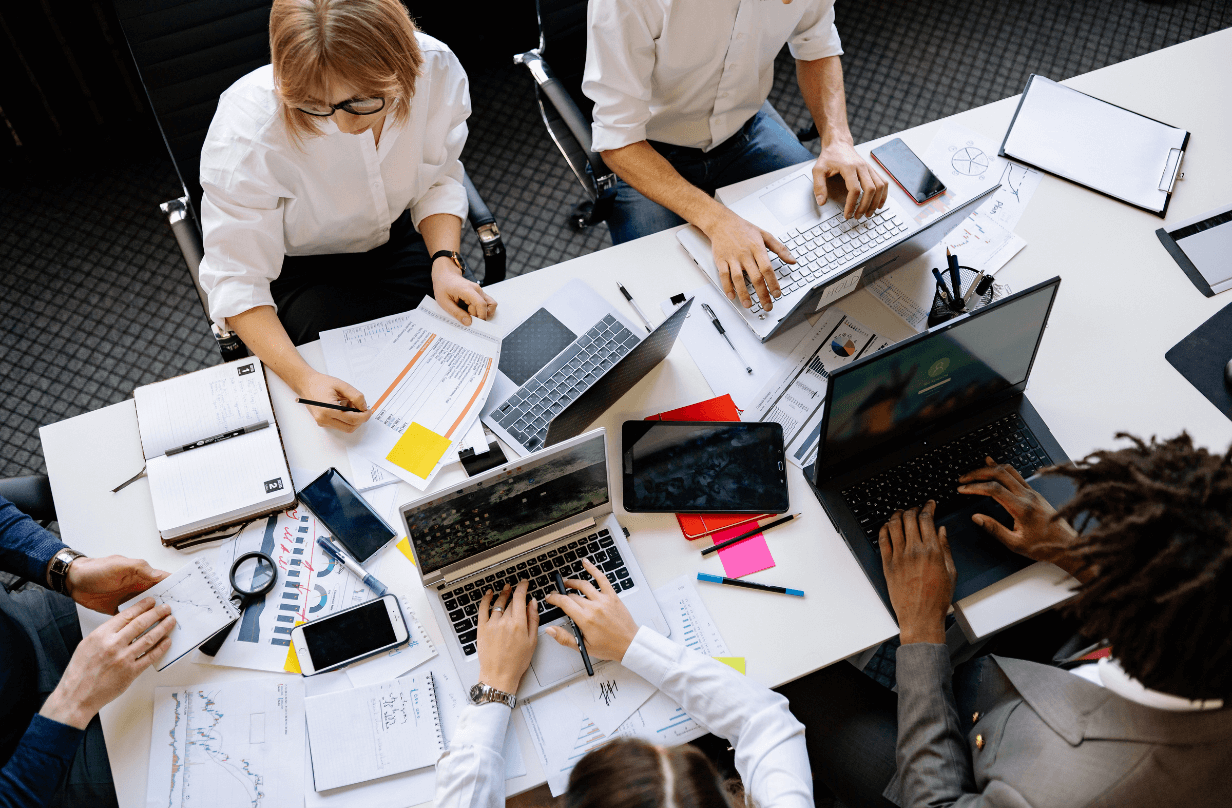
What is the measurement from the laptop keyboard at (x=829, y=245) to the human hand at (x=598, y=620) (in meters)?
0.64

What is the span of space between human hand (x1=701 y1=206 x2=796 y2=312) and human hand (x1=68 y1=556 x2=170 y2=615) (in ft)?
3.62

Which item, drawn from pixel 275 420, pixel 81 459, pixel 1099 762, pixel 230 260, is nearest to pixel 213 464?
pixel 275 420

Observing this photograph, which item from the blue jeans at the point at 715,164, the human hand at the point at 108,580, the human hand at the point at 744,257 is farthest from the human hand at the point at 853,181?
the human hand at the point at 108,580

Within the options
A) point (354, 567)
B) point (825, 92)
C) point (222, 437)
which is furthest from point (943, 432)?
point (222, 437)

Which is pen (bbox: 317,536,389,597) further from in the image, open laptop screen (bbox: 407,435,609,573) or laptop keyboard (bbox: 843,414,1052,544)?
laptop keyboard (bbox: 843,414,1052,544)

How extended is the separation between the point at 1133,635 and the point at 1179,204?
3.79ft

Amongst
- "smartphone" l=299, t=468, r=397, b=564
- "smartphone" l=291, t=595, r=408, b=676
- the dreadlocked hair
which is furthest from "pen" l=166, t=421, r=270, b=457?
the dreadlocked hair

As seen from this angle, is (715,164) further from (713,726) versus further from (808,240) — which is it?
(713,726)

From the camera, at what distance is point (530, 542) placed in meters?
1.42

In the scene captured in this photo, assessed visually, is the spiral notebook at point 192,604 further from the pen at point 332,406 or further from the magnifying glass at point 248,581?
the pen at point 332,406

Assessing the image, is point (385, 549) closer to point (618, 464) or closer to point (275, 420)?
point (275, 420)

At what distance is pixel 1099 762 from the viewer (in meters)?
1.11

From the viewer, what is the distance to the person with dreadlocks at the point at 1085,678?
3.30 ft

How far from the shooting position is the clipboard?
1.78 meters
